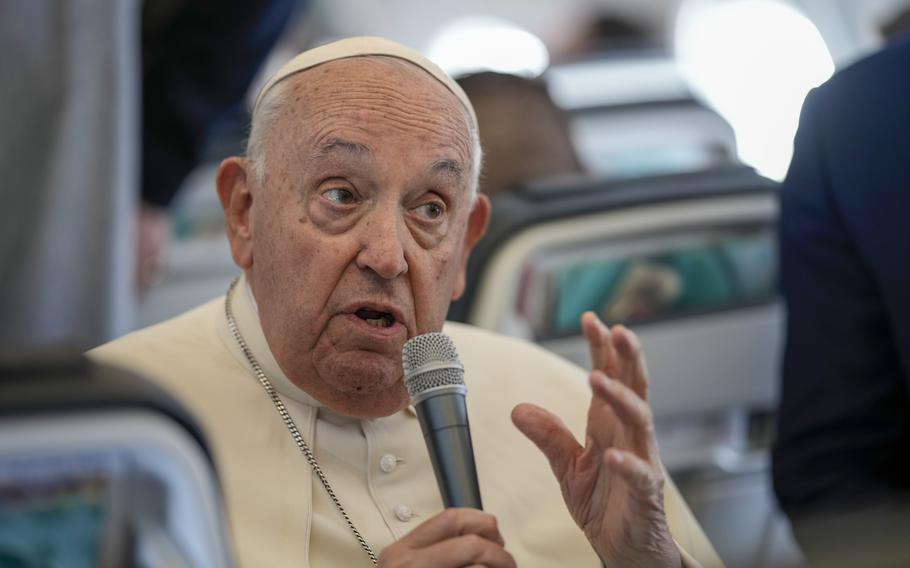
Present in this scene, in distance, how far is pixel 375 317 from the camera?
6.50 ft

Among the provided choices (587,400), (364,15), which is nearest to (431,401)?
(587,400)

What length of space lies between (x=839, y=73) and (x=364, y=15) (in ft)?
17.9

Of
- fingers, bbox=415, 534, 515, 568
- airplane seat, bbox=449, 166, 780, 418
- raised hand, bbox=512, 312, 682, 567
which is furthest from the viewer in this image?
airplane seat, bbox=449, 166, 780, 418

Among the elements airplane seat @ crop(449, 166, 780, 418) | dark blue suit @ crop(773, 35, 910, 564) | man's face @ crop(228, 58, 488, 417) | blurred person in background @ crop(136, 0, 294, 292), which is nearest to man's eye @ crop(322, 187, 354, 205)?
man's face @ crop(228, 58, 488, 417)

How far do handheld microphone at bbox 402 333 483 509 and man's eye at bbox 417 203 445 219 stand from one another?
35cm

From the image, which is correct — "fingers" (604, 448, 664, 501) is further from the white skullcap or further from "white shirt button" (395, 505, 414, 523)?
the white skullcap

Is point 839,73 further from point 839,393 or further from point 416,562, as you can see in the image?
point 416,562

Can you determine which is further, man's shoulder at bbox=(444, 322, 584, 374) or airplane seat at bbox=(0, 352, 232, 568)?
man's shoulder at bbox=(444, 322, 584, 374)

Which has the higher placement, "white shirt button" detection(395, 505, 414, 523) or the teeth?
the teeth

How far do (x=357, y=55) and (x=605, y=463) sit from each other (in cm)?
74

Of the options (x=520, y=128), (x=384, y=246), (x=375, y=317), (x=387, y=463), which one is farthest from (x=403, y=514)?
(x=520, y=128)

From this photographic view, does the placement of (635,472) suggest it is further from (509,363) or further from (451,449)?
(509,363)

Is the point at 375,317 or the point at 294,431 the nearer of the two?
the point at 375,317

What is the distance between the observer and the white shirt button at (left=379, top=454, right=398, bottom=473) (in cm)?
210
